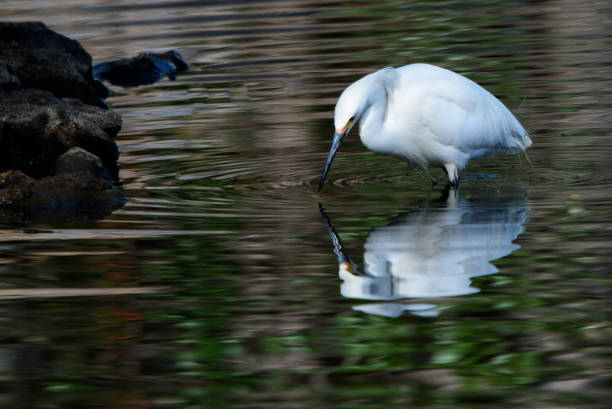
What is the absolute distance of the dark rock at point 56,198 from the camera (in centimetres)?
745

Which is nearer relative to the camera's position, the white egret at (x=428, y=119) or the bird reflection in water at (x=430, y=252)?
the bird reflection in water at (x=430, y=252)

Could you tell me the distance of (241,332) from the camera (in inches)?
189

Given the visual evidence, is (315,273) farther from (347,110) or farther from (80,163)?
(80,163)

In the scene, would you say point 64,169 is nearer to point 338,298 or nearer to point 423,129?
point 423,129

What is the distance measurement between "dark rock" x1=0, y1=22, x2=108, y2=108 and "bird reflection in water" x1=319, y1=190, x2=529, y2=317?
517 centimetres

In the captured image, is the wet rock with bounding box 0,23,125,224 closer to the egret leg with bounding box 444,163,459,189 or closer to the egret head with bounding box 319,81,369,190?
the egret head with bounding box 319,81,369,190

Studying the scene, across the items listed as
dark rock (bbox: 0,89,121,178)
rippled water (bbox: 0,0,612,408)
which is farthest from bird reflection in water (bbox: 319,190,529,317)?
dark rock (bbox: 0,89,121,178)

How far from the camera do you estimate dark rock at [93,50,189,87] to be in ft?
47.7

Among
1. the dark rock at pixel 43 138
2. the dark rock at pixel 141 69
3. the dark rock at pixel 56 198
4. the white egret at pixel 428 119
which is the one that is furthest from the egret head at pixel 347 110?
the dark rock at pixel 141 69

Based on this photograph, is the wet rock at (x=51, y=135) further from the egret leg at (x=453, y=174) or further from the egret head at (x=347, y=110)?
the egret leg at (x=453, y=174)

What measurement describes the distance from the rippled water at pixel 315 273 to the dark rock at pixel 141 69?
111 inches

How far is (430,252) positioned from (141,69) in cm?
951

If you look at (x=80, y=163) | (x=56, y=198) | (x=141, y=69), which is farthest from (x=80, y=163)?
(x=141, y=69)

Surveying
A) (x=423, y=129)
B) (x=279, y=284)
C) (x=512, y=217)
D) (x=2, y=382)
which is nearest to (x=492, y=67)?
(x=423, y=129)
